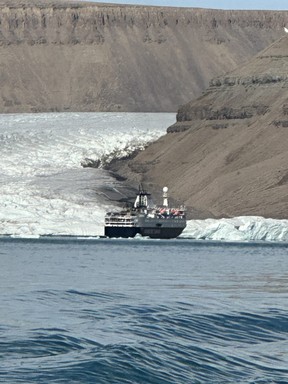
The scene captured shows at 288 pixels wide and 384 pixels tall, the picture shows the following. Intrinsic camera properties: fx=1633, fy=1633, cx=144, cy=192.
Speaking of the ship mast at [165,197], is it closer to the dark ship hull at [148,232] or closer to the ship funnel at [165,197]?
the ship funnel at [165,197]

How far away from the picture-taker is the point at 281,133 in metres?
154

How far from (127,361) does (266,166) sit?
353ft

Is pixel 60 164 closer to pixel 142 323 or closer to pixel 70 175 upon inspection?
pixel 70 175

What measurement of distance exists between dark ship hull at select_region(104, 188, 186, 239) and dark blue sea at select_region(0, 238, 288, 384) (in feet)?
154

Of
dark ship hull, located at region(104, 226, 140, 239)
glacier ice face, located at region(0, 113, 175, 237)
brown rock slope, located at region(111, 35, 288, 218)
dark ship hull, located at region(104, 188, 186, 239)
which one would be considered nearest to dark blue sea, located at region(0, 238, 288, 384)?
dark ship hull, located at region(104, 226, 140, 239)

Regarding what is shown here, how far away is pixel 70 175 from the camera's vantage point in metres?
151

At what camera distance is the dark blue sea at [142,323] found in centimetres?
3828

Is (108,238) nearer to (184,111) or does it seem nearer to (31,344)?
(184,111)

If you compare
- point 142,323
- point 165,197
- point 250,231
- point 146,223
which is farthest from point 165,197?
point 142,323

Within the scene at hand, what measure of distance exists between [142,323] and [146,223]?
8145 centimetres

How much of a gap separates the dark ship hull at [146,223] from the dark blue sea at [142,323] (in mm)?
46916

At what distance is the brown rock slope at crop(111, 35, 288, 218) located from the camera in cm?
14162

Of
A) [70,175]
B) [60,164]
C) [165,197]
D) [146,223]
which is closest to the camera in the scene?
[146,223]

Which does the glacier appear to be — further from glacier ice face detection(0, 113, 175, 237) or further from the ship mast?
the ship mast
